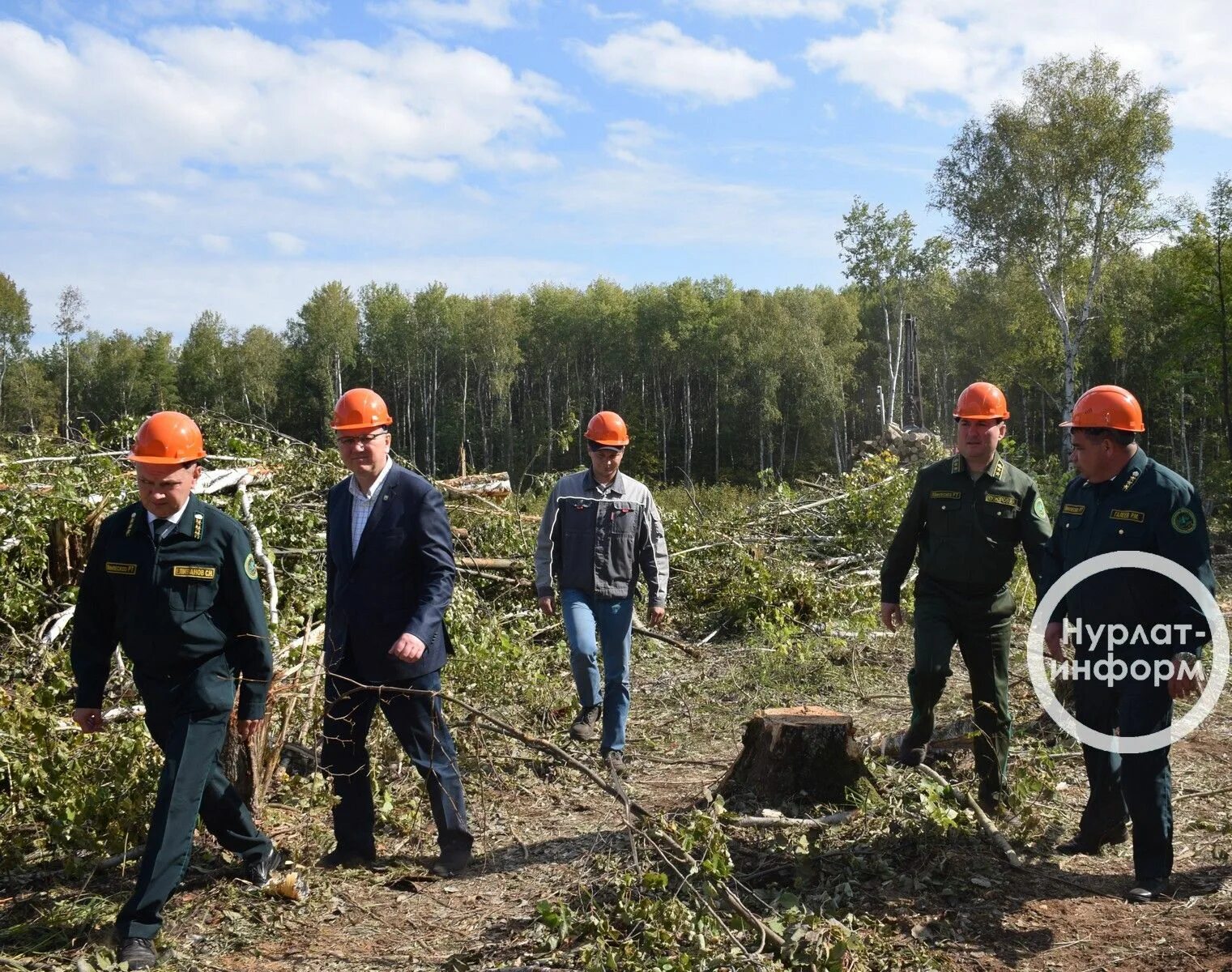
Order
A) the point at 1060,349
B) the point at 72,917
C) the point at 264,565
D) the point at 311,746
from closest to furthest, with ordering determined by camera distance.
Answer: the point at 72,917
the point at 311,746
the point at 264,565
the point at 1060,349

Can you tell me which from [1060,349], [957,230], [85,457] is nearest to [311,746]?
[85,457]

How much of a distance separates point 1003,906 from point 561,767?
8.44 feet

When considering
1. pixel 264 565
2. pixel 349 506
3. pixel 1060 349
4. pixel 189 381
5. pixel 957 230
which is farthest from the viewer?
pixel 189 381

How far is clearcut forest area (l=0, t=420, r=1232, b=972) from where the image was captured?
344cm

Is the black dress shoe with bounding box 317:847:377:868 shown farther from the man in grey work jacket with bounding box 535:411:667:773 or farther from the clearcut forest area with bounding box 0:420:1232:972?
the man in grey work jacket with bounding box 535:411:667:773

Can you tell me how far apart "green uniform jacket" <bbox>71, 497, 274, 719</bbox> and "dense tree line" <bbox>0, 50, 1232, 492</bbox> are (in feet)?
85.1

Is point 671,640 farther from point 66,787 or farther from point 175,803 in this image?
point 175,803

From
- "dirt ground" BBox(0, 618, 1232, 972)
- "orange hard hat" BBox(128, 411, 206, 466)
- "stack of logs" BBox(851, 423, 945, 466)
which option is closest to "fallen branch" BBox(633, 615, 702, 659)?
"dirt ground" BBox(0, 618, 1232, 972)

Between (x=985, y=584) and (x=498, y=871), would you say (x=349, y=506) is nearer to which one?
(x=498, y=871)

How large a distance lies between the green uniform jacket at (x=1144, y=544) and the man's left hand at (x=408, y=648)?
2639 mm

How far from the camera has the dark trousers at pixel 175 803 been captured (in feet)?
11.0

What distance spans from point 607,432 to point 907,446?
1251cm

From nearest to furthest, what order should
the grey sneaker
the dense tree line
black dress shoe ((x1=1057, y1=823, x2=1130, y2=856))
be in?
1. black dress shoe ((x1=1057, y1=823, x2=1130, y2=856))
2. the grey sneaker
3. the dense tree line

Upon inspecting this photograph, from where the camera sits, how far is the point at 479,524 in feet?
30.7
